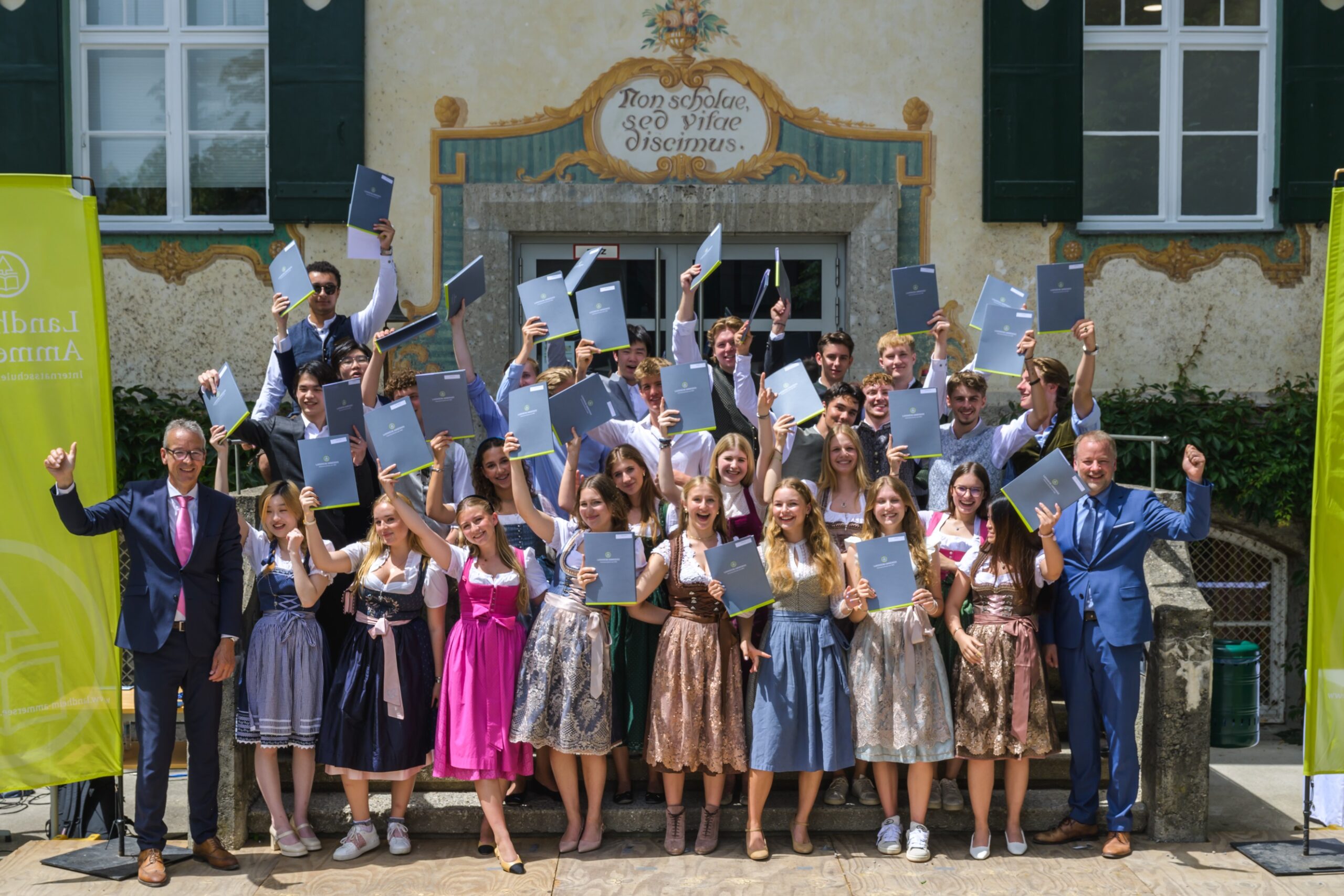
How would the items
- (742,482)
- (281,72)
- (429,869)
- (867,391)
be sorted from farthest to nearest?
(281,72)
(867,391)
(742,482)
(429,869)

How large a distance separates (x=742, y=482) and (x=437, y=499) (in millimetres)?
1365

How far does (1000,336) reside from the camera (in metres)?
6.31

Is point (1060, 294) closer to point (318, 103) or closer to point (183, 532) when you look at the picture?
point (183, 532)

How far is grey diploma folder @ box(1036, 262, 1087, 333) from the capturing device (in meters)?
6.25

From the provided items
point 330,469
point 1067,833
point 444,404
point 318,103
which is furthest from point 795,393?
point 318,103

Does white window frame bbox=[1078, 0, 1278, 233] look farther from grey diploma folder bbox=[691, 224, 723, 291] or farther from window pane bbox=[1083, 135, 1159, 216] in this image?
grey diploma folder bbox=[691, 224, 723, 291]

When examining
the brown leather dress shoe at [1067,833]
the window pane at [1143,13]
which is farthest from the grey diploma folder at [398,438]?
the window pane at [1143,13]

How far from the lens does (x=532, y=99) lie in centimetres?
848

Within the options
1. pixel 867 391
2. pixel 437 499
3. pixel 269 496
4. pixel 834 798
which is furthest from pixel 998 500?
pixel 269 496

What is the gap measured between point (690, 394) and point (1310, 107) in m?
5.23

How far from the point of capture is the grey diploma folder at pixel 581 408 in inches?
225

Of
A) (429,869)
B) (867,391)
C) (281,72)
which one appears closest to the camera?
(429,869)

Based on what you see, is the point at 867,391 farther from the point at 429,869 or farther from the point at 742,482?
the point at 429,869

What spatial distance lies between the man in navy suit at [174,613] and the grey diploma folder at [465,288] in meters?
1.33
